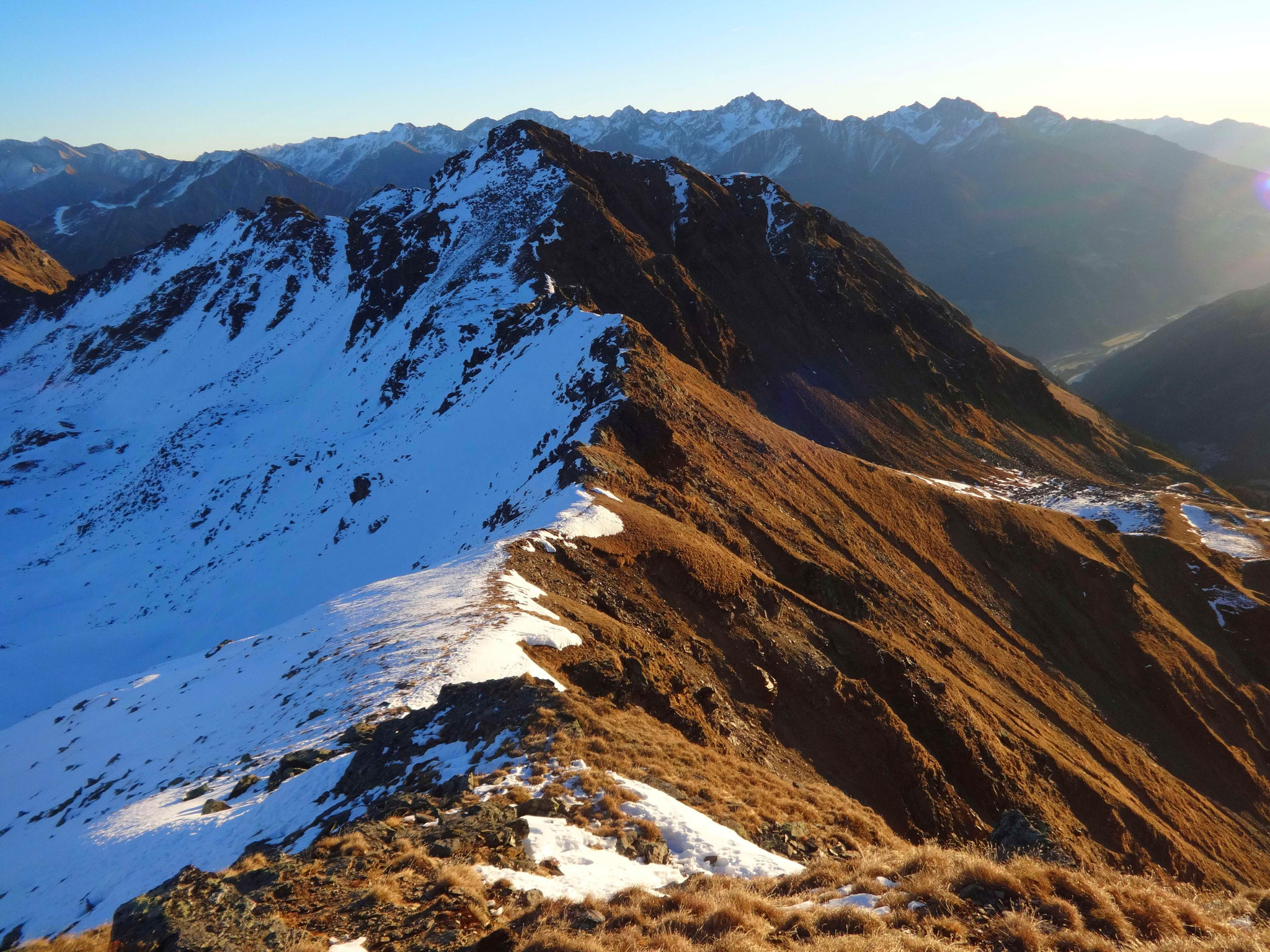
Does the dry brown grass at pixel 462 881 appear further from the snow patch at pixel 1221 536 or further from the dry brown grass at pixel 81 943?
the snow patch at pixel 1221 536

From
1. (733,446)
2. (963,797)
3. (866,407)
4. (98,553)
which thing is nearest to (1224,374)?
(866,407)

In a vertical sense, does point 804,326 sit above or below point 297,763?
above

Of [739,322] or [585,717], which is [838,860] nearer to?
[585,717]

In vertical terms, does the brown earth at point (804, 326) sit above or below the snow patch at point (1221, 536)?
above

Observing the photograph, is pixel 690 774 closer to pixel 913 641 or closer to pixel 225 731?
pixel 225 731

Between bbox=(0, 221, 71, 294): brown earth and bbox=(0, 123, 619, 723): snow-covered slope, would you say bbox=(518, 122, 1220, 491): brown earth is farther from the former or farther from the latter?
bbox=(0, 221, 71, 294): brown earth

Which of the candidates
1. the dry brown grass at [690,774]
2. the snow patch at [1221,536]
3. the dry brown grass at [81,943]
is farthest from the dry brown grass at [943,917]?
the snow patch at [1221,536]

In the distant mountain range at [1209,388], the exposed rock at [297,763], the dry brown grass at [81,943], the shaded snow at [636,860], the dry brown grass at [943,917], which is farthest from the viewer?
the distant mountain range at [1209,388]

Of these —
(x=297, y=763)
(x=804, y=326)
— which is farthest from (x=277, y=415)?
(x=297, y=763)
